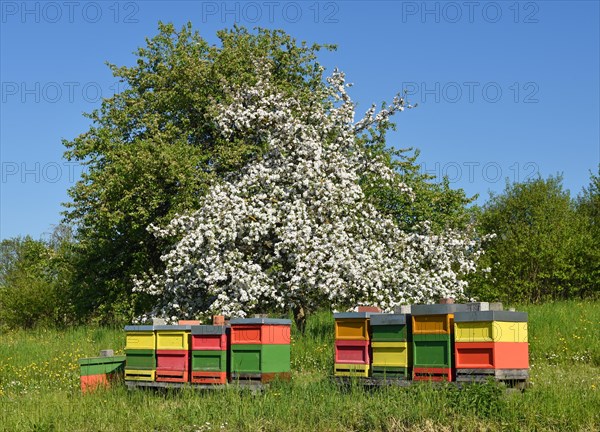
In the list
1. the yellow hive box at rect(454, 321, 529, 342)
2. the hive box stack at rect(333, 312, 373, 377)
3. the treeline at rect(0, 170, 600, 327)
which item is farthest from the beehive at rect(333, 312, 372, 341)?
the treeline at rect(0, 170, 600, 327)

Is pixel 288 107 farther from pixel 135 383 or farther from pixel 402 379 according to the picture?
pixel 402 379

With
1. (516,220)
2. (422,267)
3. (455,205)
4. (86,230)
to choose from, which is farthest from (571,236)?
(86,230)

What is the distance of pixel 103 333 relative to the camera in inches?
1028

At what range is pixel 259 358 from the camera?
15.2m

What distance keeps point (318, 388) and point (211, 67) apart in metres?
19.0

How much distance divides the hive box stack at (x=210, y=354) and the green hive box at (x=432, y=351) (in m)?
4.33

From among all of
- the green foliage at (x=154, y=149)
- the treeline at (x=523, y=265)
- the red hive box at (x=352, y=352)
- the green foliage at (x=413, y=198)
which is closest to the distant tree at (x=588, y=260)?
the treeline at (x=523, y=265)

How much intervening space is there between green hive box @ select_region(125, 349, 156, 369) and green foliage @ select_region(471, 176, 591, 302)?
26.7 meters

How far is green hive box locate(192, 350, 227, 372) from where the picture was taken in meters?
15.6

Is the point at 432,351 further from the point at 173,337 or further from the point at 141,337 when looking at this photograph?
the point at 141,337

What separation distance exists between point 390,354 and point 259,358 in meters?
2.87

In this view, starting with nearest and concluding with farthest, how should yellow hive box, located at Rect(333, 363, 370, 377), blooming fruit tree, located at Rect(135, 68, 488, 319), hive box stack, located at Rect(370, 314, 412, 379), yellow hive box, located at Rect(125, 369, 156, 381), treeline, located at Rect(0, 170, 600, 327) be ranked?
hive box stack, located at Rect(370, 314, 412, 379) → yellow hive box, located at Rect(333, 363, 370, 377) → yellow hive box, located at Rect(125, 369, 156, 381) → blooming fruit tree, located at Rect(135, 68, 488, 319) → treeline, located at Rect(0, 170, 600, 327)

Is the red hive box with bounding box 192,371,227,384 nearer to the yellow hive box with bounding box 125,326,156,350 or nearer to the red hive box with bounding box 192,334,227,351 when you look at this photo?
the red hive box with bounding box 192,334,227,351

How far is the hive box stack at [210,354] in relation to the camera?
1566 cm
